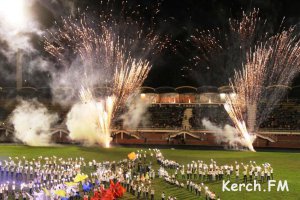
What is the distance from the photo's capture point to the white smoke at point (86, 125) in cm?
4822

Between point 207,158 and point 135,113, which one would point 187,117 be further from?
point 207,158

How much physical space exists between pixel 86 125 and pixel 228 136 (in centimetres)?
1596

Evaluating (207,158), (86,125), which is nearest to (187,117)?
(86,125)

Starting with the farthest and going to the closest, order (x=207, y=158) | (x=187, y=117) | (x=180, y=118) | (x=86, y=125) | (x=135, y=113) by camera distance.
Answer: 1. (x=180, y=118)
2. (x=187, y=117)
3. (x=135, y=113)
4. (x=86, y=125)
5. (x=207, y=158)

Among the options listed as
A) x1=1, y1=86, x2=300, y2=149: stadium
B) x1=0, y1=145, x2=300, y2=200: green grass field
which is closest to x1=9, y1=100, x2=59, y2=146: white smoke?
x1=1, y1=86, x2=300, y2=149: stadium

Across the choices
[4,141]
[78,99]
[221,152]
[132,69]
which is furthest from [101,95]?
[221,152]

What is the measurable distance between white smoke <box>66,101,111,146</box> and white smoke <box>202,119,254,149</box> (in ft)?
39.2

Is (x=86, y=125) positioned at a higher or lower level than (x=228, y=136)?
higher

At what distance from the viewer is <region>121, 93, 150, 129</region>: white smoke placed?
2078 inches

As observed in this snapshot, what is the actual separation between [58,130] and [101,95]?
8698 millimetres

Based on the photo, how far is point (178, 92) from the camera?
60969 mm

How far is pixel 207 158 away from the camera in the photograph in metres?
37.1

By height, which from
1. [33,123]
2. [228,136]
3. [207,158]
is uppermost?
[33,123]

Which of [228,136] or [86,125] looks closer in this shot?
[228,136]
